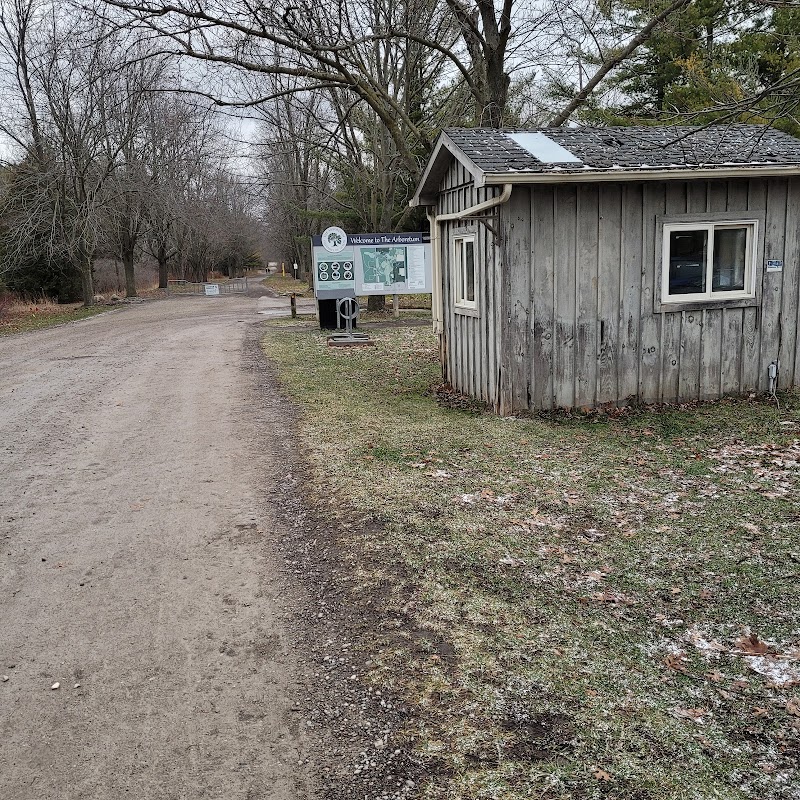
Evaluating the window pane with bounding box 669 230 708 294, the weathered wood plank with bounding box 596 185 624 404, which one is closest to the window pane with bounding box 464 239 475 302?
the weathered wood plank with bounding box 596 185 624 404

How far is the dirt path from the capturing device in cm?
323

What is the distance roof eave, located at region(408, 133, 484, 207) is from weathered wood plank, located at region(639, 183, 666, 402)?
2183 millimetres

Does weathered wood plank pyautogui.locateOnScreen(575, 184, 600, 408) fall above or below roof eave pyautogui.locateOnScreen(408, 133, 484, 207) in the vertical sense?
below

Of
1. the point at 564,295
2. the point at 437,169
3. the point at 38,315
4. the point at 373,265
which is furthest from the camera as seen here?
the point at 38,315

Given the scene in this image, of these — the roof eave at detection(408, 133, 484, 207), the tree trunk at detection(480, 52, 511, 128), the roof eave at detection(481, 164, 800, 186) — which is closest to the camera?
the roof eave at detection(481, 164, 800, 186)

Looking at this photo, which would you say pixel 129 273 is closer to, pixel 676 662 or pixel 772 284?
pixel 772 284

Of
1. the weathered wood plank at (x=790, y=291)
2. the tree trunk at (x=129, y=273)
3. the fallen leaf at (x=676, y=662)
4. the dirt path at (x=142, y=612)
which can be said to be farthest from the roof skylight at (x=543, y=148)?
the tree trunk at (x=129, y=273)

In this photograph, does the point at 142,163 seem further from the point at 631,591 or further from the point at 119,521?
the point at 631,591

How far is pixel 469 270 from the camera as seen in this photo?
1013 centimetres

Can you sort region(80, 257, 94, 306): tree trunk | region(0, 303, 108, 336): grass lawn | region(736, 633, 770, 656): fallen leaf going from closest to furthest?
region(736, 633, 770, 656): fallen leaf
region(0, 303, 108, 336): grass lawn
region(80, 257, 94, 306): tree trunk

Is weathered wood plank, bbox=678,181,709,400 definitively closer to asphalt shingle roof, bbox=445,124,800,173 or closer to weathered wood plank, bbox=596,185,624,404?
asphalt shingle roof, bbox=445,124,800,173

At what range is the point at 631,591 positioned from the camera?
470 cm

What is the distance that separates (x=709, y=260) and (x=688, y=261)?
27cm

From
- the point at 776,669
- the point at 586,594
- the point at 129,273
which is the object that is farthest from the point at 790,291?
the point at 129,273
